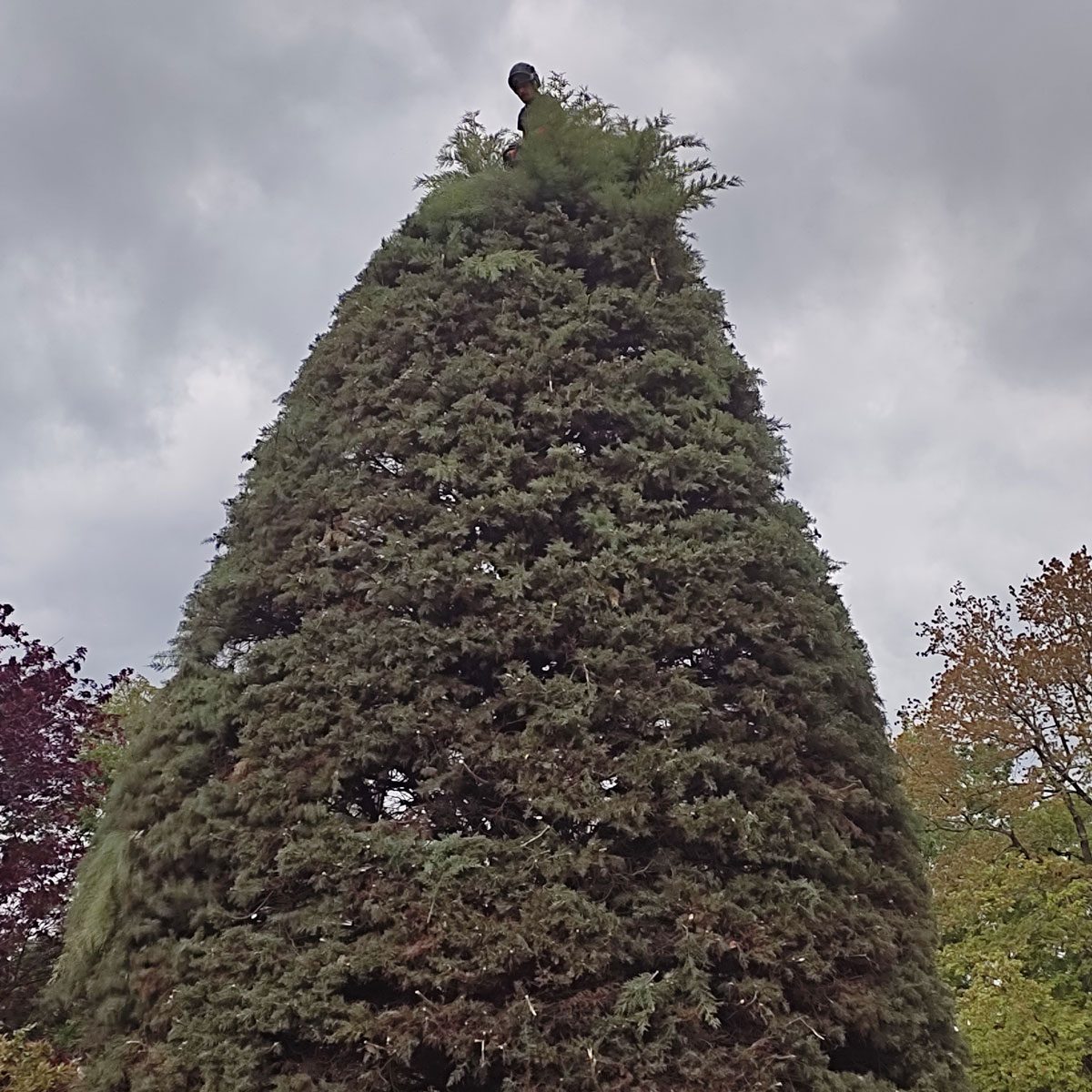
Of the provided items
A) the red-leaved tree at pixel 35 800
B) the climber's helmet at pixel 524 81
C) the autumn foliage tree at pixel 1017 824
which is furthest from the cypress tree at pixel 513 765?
the autumn foliage tree at pixel 1017 824

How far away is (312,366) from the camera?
4.68 metres

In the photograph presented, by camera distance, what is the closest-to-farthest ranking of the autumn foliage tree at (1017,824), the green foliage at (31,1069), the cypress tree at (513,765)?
the cypress tree at (513,765)
the green foliage at (31,1069)
the autumn foliage tree at (1017,824)

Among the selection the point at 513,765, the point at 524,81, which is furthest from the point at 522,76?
the point at 513,765

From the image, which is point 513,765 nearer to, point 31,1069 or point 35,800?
point 31,1069

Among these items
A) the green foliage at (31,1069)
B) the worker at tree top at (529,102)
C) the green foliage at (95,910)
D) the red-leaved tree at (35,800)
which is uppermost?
the worker at tree top at (529,102)

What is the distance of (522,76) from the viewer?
583cm

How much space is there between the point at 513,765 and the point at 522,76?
4.54 m

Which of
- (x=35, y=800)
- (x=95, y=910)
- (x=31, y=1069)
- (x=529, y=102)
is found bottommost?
(x=31, y=1069)

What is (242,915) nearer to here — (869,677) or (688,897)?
(688,897)

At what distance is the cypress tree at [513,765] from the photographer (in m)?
2.92

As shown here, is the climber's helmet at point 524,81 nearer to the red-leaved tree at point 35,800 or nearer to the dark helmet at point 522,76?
the dark helmet at point 522,76

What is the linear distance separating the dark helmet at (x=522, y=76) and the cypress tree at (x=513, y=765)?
6.19 ft

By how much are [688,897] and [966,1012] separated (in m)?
9.25

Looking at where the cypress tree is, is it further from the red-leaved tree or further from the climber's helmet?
the red-leaved tree
